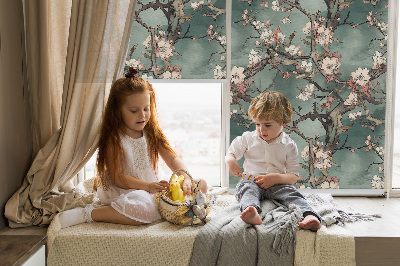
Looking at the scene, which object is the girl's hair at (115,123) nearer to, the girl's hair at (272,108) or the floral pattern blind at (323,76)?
the girl's hair at (272,108)

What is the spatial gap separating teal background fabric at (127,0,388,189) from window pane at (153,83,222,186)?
15 cm

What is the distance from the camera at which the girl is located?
1979 millimetres

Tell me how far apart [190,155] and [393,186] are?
1336mm

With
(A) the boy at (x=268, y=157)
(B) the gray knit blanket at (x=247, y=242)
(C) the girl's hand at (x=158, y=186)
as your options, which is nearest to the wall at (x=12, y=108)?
(C) the girl's hand at (x=158, y=186)

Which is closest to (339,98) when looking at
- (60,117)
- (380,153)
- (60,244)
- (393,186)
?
(380,153)

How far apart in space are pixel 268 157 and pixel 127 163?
762 millimetres

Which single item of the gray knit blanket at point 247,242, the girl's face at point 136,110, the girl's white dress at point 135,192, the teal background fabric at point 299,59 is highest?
the teal background fabric at point 299,59

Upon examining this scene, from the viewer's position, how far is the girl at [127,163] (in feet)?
6.49

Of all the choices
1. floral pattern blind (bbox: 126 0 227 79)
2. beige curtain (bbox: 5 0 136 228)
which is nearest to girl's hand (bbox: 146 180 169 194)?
beige curtain (bbox: 5 0 136 228)

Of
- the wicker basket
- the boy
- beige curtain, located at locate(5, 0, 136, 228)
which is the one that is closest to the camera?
the wicker basket

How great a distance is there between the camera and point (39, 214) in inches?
79.7

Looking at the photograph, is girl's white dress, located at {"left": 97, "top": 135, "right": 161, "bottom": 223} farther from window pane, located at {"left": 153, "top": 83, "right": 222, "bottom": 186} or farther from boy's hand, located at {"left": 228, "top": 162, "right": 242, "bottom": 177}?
window pane, located at {"left": 153, "top": 83, "right": 222, "bottom": 186}

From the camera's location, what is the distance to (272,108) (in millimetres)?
2229

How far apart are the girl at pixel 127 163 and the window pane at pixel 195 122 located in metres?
0.52
